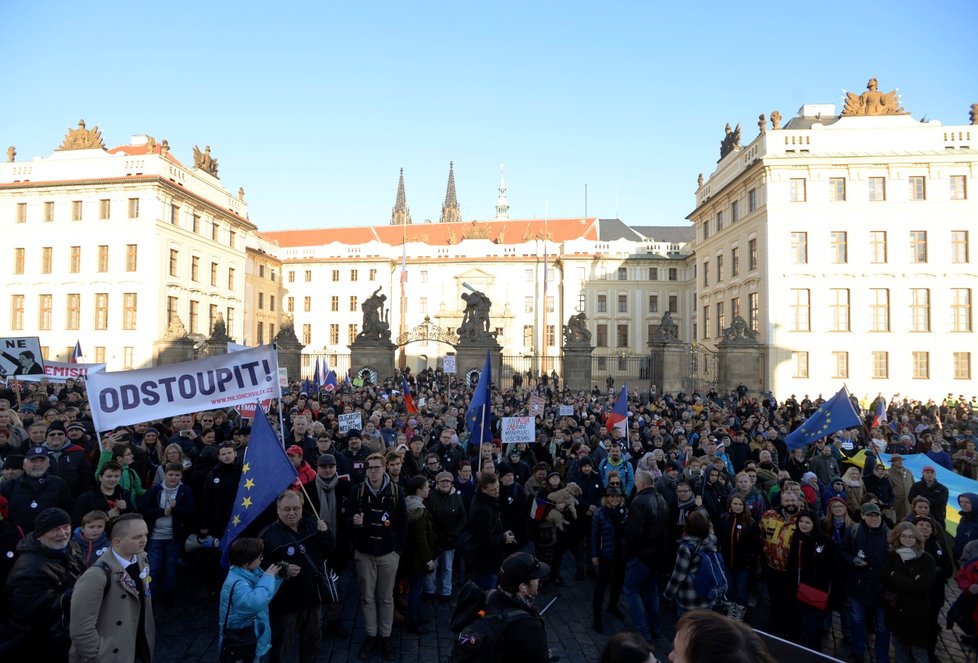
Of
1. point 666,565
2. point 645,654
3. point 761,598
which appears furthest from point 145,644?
point 761,598

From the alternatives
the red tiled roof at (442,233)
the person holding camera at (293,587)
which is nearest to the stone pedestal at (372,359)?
the person holding camera at (293,587)

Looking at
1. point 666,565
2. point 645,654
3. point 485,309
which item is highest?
point 485,309

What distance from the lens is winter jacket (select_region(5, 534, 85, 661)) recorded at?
398cm

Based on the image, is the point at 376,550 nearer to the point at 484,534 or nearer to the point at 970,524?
the point at 484,534

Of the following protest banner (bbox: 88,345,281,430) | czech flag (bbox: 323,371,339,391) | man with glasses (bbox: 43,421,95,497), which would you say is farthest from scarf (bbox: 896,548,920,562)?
czech flag (bbox: 323,371,339,391)

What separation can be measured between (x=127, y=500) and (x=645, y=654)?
6.35 meters

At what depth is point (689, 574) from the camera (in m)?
5.84

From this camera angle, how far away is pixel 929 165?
32.5m

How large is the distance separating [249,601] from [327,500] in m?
2.28

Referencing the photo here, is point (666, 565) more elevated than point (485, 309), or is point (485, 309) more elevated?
point (485, 309)

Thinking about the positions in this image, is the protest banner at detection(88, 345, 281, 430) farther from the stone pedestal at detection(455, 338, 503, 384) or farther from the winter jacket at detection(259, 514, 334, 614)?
the stone pedestal at detection(455, 338, 503, 384)

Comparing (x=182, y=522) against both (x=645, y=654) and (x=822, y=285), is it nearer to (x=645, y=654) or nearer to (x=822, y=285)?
(x=645, y=654)

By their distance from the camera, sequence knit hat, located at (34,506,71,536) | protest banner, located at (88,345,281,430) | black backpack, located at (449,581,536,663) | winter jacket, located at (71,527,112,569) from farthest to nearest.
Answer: protest banner, located at (88,345,281,430) < winter jacket, located at (71,527,112,569) < knit hat, located at (34,506,71,536) < black backpack, located at (449,581,536,663)

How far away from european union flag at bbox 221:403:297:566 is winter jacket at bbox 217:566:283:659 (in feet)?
4.12
